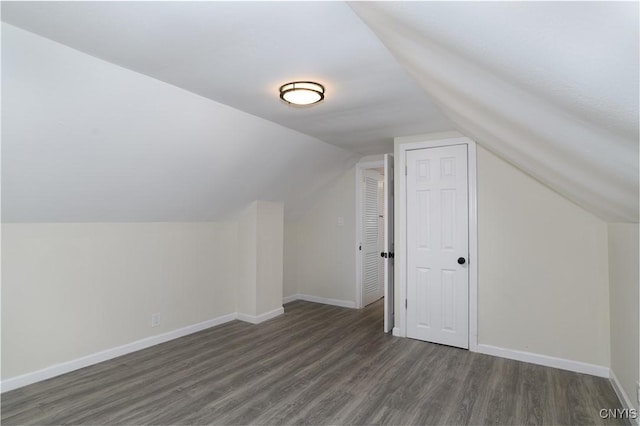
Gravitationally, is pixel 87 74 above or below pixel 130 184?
above

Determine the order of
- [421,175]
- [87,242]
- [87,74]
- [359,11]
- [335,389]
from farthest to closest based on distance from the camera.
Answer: [421,175]
[87,242]
[335,389]
[87,74]
[359,11]

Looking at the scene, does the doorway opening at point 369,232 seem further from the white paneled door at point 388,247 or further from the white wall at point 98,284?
the white wall at point 98,284

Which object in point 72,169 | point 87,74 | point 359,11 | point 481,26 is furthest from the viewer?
point 72,169

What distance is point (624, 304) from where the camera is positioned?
2.53 meters

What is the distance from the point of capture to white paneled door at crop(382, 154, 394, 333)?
4.09m

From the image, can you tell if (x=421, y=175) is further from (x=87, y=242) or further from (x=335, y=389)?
(x=87, y=242)

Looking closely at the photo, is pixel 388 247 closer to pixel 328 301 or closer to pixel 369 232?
pixel 369 232

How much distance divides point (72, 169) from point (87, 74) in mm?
823

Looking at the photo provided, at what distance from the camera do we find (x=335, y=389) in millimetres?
2775

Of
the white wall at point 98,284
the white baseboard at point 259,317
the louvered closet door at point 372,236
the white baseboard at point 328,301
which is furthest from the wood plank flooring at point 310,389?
the louvered closet door at point 372,236

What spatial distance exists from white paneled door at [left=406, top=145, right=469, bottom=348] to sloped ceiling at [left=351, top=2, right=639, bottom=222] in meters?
1.77

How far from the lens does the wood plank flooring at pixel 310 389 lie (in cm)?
238

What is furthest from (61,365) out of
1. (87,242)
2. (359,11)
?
(359,11)

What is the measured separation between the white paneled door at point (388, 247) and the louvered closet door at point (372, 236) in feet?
3.97
